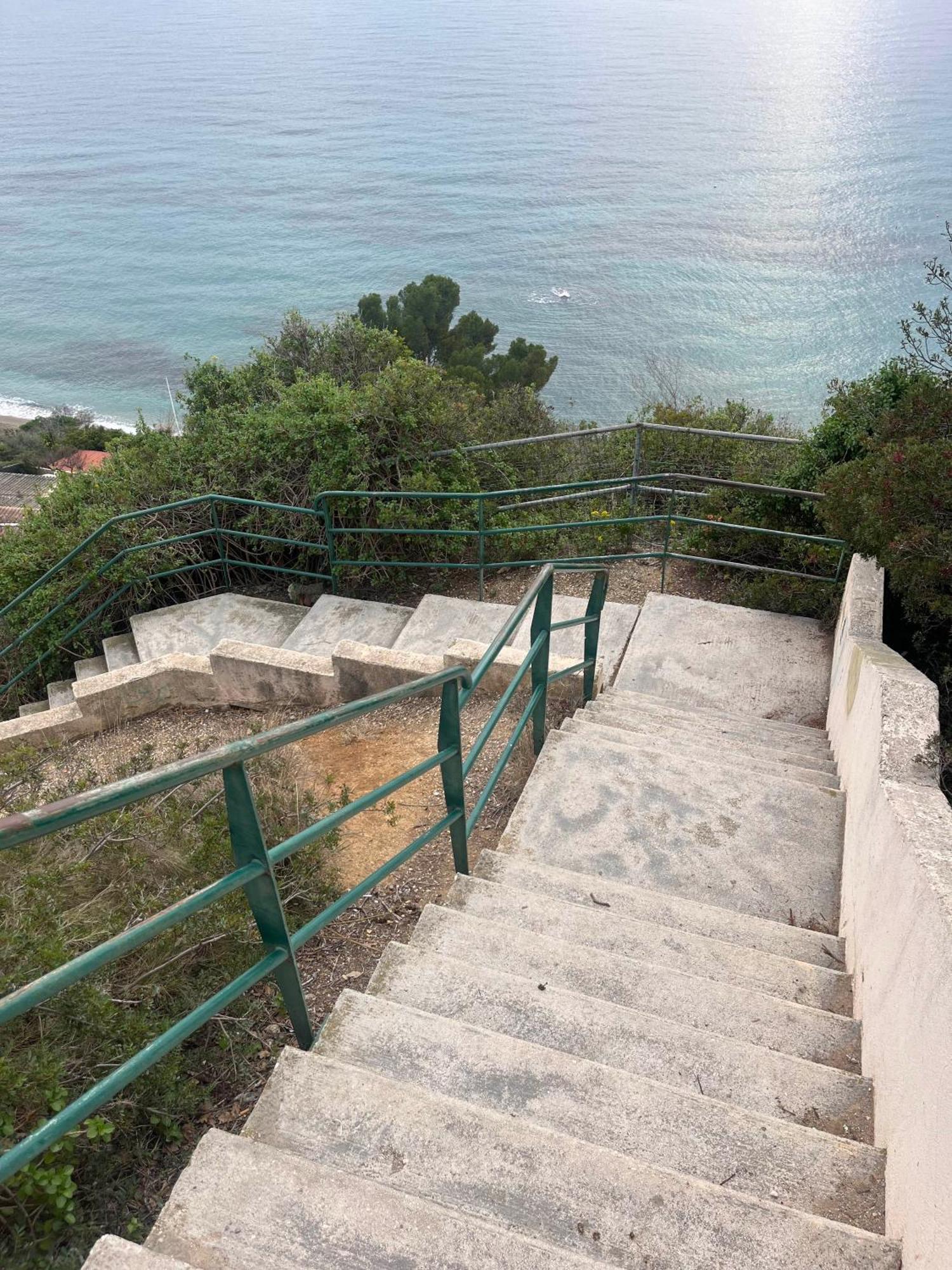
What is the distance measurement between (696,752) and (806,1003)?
74.9 inches

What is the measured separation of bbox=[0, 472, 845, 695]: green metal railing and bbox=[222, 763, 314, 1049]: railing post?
479cm

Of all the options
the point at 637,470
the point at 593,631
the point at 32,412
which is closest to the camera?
the point at 593,631

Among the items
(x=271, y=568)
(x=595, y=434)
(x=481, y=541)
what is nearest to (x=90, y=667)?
(x=271, y=568)

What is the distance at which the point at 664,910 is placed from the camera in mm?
3398

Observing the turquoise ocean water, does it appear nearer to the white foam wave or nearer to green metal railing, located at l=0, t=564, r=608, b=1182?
the white foam wave

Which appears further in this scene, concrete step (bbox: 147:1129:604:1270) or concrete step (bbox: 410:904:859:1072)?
concrete step (bbox: 410:904:859:1072)

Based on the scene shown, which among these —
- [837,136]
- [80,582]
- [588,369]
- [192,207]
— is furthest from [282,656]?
[837,136]

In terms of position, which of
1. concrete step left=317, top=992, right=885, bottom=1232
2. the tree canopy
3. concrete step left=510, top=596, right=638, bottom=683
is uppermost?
concrete step left=317, top=992, right=885, bottom=1232

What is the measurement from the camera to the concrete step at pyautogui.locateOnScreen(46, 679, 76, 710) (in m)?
7.42

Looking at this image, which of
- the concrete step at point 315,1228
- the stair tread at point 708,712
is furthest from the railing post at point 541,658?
the concrete step at point 315,1228

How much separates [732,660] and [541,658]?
2.44 m

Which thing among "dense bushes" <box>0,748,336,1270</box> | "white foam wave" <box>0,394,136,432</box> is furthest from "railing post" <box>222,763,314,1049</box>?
"white foam wave" <box>0,394,136,432</box>

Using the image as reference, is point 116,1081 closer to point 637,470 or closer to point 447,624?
point 447,624

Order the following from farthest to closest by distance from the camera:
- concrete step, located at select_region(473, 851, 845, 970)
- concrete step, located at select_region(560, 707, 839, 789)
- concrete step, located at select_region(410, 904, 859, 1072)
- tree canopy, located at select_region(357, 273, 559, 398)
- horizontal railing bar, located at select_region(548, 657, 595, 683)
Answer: tree canopy, located at select_region(357, 273, 559, 398) < horizontal railing bar, located at select_region(548, 657, 595, 683) < concrete step, located at select_region(560, 707, 839, 789) < concrete step, located at select_region(473, 851, 845, 970) < concrete step, located at select_region(410, 904, 859, 1072)
